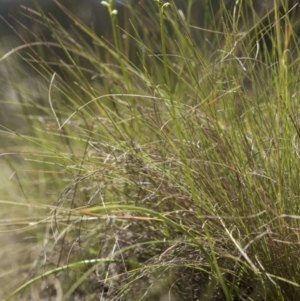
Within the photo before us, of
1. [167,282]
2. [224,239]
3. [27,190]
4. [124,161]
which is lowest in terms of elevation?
[27,190]

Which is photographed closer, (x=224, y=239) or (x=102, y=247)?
(x=224, y=239)

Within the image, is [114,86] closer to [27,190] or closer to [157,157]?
[27,190]

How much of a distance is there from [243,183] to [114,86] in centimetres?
76

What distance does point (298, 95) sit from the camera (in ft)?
5.04

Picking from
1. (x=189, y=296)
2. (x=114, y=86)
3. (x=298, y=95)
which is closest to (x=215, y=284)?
(x=189, y=296)

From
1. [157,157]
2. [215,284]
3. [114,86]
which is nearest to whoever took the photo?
[215,284]

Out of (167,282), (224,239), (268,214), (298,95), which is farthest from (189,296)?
(298,95)

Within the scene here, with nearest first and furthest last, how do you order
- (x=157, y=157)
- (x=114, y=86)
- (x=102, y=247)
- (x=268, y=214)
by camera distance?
(x=268, y=214), (x=157, y=157), (x=102, y=247), (x=114, y=86)

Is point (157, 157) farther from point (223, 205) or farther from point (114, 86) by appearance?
point (114, 86)

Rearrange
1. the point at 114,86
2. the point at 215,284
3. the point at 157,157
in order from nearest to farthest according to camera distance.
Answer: the point at 215,284 < the point at 157,157 < the point at 114,86

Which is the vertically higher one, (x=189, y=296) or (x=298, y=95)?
(x=298, y=95)

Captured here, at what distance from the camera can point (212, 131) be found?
1.41 metres

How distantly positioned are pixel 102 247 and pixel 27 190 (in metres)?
0.54

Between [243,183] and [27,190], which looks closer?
[243,183]
